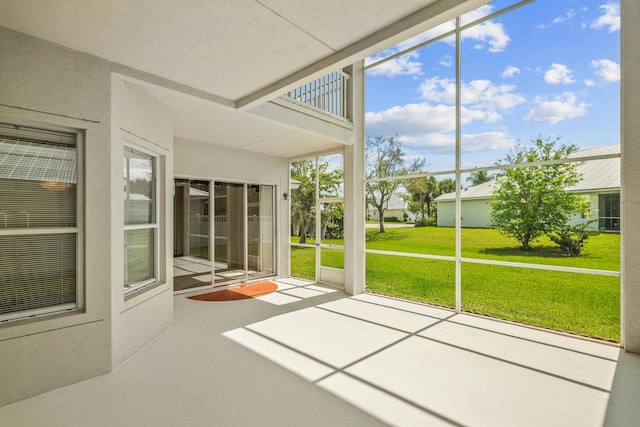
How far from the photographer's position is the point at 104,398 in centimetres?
259

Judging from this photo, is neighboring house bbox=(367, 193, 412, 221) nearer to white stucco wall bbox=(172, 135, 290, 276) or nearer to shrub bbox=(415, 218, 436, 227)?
shrub bbox=(415, 218, 436, 227)

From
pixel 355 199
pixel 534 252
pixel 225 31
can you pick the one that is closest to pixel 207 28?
pixel 225 31

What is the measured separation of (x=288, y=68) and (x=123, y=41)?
4.73ft

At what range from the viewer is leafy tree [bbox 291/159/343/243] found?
7645mm

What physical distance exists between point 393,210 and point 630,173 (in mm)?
3952

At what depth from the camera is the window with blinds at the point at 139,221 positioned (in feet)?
11.8

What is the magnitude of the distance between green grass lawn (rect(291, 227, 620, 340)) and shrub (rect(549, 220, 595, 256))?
0.10 meters

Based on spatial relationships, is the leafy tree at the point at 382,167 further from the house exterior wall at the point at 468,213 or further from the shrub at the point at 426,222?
the house exterior wall at the point at 468,213

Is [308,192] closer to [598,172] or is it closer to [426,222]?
[426,222]

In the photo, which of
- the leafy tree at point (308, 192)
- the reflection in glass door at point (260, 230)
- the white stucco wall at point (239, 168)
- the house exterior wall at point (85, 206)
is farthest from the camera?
the leafy tree at point (308, 192)

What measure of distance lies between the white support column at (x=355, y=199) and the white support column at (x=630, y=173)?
3923 mm

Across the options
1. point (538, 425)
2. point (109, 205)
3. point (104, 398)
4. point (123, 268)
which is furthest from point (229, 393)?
point (538, 425)

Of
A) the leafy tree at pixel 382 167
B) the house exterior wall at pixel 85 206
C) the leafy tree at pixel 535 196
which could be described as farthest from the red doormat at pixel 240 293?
the leafy tree at pixel 535 196

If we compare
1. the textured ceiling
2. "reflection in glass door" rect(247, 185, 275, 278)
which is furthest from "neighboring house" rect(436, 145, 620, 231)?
"reflection in glass door" rect(247, 185, 275, 278)
